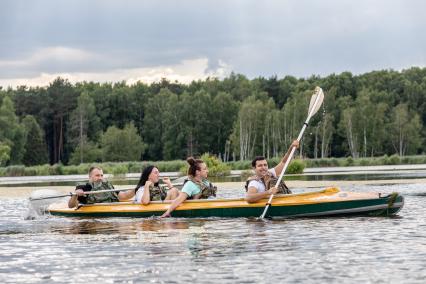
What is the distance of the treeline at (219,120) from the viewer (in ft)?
318

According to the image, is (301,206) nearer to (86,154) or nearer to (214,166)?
(214,166)

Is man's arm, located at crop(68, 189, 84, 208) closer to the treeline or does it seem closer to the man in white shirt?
the man in white shirt

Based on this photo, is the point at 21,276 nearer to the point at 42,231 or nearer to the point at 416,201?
the point at 42,231

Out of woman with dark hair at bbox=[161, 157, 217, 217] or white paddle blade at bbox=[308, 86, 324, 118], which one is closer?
woman with dark hair at bbox=[161, 157, 217, 217]

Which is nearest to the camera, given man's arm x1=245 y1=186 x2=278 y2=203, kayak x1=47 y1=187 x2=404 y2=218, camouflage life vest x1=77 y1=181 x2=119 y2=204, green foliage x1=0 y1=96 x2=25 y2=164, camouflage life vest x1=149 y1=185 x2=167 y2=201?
kayak x1=47 y1=187 x2=404 y2=218

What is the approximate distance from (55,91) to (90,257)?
106 meters

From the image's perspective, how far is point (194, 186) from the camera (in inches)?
703

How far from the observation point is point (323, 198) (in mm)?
17062

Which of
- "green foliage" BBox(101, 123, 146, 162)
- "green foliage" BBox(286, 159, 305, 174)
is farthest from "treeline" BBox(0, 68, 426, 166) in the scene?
"green foliage" BBox(286, 159, 305, 174)

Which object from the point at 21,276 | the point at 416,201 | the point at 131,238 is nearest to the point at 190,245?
the point at 131,238

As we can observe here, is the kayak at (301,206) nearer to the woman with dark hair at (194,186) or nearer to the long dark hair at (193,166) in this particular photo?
the woman with dark hair at (194,186)

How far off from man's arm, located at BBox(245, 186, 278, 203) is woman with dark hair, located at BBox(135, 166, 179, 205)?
174 centimetres

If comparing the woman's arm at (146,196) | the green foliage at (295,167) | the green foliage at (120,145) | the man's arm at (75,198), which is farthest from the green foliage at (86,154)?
the woman's arm at (146,196)

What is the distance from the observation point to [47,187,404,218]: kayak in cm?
1694
